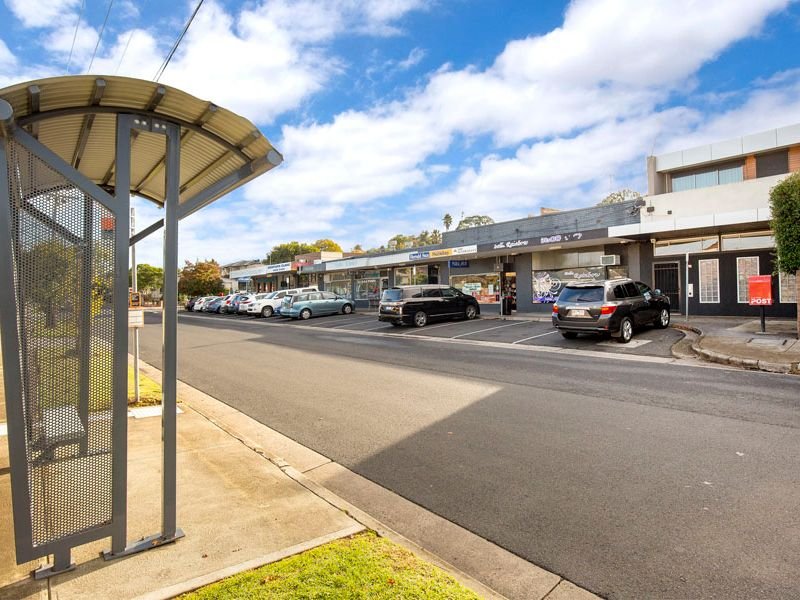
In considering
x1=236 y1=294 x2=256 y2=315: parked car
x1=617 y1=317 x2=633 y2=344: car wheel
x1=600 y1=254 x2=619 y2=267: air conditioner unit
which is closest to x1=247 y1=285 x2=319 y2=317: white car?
x1=236 y1=294 x2=256 y2=315: parked car

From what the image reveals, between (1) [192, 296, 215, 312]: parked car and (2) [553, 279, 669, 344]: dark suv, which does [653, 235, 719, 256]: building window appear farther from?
(1) [192, 296, 215, 312]: parked car

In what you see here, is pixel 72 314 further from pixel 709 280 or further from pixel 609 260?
pixel 709 280

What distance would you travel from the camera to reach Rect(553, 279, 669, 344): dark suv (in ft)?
43.9

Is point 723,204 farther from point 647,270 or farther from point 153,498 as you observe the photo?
point 153,498

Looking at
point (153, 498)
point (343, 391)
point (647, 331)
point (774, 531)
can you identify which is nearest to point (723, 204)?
point (647, 331)

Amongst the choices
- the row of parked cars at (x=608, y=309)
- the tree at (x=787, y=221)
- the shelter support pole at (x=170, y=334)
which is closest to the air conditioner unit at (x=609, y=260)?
the row of parked cars at (x=608, y=309)

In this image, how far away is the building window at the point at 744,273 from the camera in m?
17.8

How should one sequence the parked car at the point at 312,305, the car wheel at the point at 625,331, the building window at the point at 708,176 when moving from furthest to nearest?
the parked car at the point at 312,305, the building window at the point at 708,176, the car wheel at the point at 625,331

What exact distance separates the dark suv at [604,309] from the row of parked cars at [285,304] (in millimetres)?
17975

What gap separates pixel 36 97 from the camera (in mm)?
2775

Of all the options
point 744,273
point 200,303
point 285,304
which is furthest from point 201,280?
point 744,273

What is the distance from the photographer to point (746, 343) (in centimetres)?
1196

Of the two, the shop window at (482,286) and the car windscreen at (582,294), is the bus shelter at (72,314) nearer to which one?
the car windscreen at (582,294)

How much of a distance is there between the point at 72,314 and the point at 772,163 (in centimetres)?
2787
